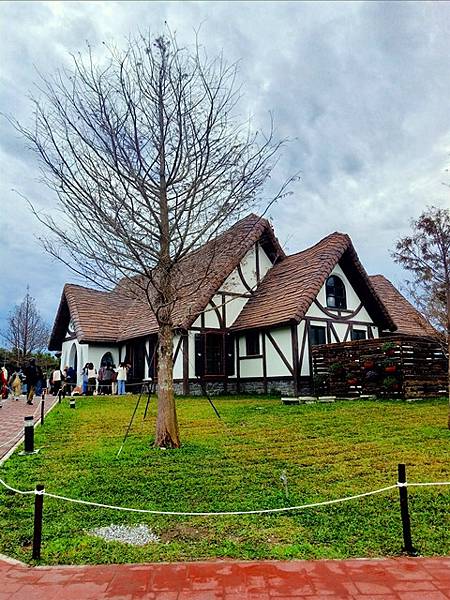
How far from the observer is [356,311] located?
2189 cm

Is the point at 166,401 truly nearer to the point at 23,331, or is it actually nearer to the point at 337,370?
the point at 337,370

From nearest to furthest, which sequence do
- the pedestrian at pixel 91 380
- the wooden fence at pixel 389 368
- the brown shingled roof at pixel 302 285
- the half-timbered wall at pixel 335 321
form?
the wooden fence at pixel 389 368 → the brown shingled roof at pixel 302 285 → the half-timbered wall at pixel 335 321 → the pedestrian at pixel 91 380

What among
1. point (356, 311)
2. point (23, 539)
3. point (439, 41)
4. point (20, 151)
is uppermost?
point (439, 41)

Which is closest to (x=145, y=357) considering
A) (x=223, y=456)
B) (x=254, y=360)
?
(x=254, y=360)

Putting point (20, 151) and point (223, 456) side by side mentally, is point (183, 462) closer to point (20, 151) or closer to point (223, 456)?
point (223, 456)

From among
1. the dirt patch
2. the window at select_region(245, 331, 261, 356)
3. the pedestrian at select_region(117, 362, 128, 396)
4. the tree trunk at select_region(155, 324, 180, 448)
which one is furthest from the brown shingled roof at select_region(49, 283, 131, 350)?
the dirt patch

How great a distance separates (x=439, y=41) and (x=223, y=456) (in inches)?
291

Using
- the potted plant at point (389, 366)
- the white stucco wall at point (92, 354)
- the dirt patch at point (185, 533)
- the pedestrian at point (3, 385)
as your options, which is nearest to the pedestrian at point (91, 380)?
the white stucco wall at point (92, 354)

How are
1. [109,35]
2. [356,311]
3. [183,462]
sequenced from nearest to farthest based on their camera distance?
[183,462] < [109,35] < [356,311]

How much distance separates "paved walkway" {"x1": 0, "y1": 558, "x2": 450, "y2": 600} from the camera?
12.1 ft

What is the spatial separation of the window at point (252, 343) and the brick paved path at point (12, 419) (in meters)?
7.97

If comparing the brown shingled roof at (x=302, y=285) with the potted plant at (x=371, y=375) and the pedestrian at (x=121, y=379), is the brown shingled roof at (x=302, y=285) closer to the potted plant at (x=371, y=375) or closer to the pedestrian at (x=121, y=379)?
the potted plant at (x=371, y=375)

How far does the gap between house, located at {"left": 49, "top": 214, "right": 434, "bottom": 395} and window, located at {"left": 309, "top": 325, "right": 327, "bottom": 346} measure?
0.04 m

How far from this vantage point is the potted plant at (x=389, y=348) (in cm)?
1600
